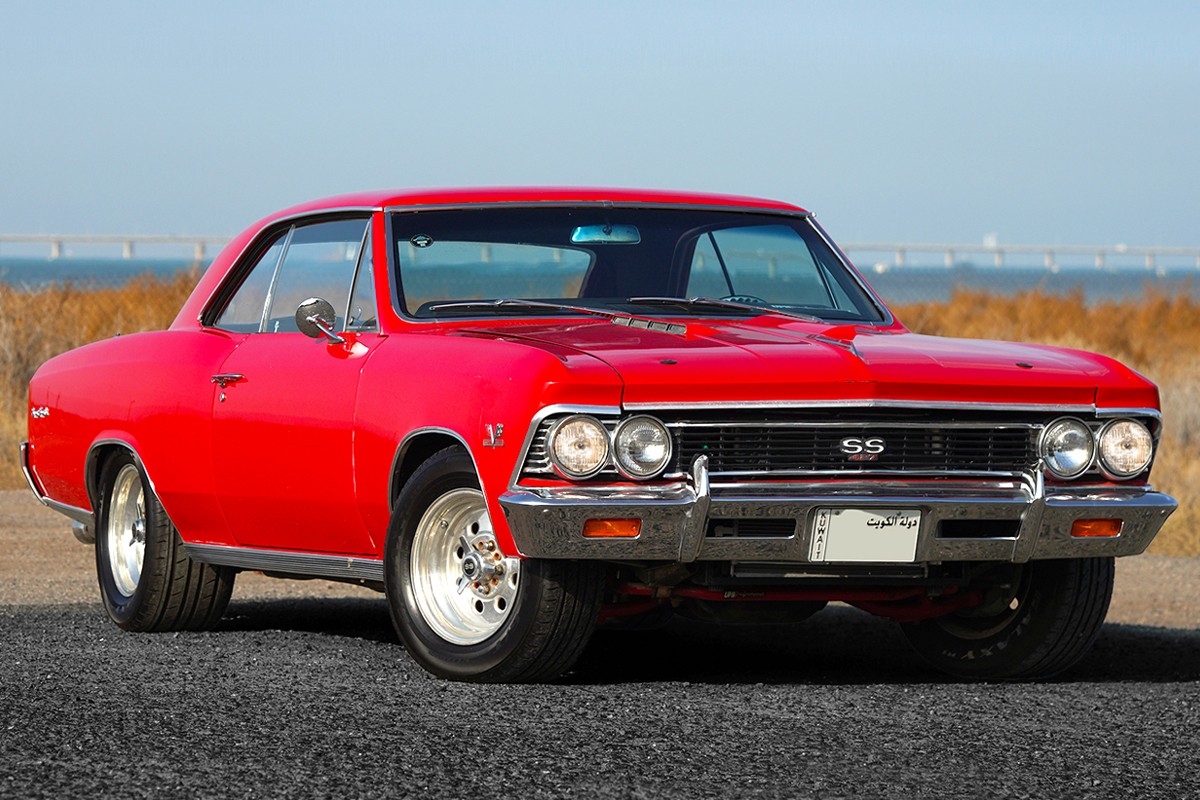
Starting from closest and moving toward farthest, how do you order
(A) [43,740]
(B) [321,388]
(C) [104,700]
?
(A) [43,740], (C) [104,700], (B) [321,388]

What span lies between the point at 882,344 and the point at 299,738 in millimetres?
2430

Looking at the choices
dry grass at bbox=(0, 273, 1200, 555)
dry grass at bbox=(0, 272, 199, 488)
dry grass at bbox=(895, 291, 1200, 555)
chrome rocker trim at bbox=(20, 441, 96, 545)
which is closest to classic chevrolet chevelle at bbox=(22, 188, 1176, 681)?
chrome rocker trim at bbox=(20, 441, 96, 545)

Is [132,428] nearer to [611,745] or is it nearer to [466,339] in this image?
[466,339]

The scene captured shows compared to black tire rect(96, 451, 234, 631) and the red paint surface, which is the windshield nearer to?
the red paint surface

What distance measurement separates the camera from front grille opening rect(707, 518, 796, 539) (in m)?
6.20

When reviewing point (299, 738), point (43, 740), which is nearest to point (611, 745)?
point (299, 738)

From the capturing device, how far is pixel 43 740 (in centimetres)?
543

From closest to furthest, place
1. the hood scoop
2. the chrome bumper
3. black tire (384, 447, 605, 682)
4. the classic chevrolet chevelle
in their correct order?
the chrome bumper < the classic chevrolet chevelle < black tire (384, 447, 605, 682) < the hood scoop

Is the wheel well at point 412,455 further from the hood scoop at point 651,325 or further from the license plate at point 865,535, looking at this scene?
the license plate at point 865,535

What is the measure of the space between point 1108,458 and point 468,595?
210cm

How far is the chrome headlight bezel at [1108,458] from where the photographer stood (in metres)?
6.65

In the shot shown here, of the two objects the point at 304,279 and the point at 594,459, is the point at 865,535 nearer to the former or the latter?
the point at 594,459

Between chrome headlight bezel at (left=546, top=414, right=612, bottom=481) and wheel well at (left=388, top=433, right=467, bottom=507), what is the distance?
61 cm

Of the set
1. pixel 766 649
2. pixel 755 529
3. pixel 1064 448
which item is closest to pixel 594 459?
pixel 755 529
